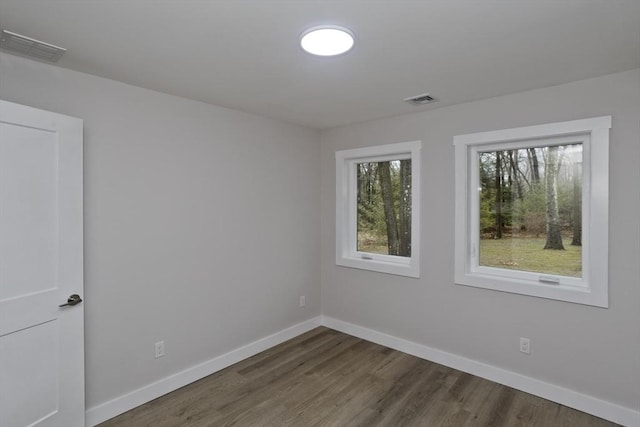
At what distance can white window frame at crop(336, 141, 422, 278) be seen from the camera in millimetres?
3389

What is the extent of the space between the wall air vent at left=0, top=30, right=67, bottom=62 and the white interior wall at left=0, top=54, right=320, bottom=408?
0.12m

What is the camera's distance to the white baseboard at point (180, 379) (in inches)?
93.6

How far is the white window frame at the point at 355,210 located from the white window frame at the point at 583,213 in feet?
1.37

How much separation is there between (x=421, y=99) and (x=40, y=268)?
2988 millimetres

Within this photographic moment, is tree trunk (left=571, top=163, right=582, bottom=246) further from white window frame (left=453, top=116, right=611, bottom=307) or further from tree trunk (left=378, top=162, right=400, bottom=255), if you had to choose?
tree trunk (left=378, top=162, right=400, bottom=255)

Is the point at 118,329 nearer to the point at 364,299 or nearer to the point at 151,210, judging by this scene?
the point at 151,210

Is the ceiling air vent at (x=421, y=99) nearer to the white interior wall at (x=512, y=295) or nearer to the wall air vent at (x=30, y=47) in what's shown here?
the white interior wall at (x=512, y=295)

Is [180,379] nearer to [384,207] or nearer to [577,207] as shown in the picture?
[384,207]

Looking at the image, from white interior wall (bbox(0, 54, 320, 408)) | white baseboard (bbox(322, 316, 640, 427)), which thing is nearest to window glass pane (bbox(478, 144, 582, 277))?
white baseboard (bbox(322, 316, 640, 427))

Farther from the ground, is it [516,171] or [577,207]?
[516,171]

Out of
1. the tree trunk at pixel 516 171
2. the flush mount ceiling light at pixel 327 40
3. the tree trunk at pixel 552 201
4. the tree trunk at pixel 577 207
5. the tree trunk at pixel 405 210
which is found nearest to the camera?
the flush mount ceiling light at pixel 327 40

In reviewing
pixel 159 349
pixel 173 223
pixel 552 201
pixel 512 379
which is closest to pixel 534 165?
pixel 552 201

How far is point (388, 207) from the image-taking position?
3.85 metres

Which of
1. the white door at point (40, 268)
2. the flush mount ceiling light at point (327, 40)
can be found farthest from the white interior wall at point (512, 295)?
the white door at point (40, 268)
